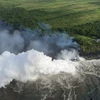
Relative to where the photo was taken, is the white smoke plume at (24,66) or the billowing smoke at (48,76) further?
the white smoke plume at (24,66)

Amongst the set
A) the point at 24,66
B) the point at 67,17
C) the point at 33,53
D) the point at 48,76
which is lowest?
the point at 48,76

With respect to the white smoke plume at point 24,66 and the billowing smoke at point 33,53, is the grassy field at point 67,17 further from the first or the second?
the white smoke plume at point 24,66

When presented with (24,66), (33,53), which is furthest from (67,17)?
(24,66)

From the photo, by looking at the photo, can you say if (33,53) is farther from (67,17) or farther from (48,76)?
(67,17)

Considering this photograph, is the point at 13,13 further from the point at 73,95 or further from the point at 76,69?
the point at 73,95

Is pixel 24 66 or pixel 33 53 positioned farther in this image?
pixel 24 66

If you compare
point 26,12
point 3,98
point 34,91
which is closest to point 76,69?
point 34,91

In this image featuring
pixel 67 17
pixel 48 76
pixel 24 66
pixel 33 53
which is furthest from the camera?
pixel 67 17

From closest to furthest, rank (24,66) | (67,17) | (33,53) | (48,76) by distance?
(33,53)
(24,66)
(48,76)
(67,17)

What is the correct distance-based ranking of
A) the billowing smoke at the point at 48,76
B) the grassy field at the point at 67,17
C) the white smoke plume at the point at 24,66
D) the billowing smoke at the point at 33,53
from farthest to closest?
the grassy field at the point at 67,17, the billowing smoke at the point at 33,53, the white smoke plume at the point at 24,66, the billowing smoke at the point at 48,76

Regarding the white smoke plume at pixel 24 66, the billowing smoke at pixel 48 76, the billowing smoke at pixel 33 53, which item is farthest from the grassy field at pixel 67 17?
the white smoke plume at pixel 24 66
